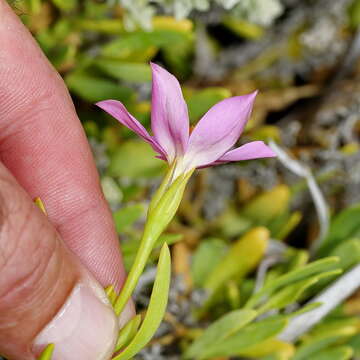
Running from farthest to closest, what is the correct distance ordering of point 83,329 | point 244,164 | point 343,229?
point 244,164 → point 343,229 → point 83,329

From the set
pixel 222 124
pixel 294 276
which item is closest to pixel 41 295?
pixel 222 124

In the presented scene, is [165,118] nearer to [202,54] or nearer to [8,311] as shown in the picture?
[8,311]

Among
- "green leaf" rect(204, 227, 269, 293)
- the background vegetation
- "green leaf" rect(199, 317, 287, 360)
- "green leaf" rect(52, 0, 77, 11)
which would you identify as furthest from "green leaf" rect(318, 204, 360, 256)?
"green leaf" rect(52, 0, 77, 11)

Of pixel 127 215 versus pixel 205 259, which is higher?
pixel 127 215

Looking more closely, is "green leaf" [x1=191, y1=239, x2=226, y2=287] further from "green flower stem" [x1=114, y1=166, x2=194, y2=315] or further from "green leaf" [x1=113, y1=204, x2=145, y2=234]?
"green flower stem" [x1=114, y1=166, x2=194, y2=315]

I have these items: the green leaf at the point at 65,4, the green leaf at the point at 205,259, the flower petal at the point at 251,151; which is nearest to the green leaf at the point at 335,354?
the green leaf at the point at 205,259

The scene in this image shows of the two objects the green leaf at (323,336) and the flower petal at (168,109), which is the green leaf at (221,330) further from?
the flower petal at (168,109)

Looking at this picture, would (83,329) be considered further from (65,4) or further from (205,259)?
(65,4)

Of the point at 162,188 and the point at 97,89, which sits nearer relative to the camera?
the point at 162,188
